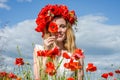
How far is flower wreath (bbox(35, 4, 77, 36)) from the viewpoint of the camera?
505cm

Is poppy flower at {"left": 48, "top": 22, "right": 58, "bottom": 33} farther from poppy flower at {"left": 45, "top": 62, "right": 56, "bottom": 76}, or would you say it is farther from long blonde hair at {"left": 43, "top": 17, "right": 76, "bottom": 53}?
long blonde hair at {"left": 43, "top": 17, "right": 76, "bottom": 53}

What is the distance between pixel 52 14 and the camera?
205 inches

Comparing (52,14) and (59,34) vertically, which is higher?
(52,14)

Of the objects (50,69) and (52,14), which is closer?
(50,69)

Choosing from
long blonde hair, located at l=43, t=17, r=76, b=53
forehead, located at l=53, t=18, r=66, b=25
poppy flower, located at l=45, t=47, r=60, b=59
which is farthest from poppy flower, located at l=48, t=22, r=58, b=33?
forehead, located at l=53, t=18, r=66, b=25

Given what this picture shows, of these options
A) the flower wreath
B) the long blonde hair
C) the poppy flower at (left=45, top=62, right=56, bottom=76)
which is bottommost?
the poppy flower at (left=45, top=62, right=56, bottom=76)

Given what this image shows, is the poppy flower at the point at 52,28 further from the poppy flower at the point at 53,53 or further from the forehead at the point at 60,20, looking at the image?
the forehead at the point at 60,20

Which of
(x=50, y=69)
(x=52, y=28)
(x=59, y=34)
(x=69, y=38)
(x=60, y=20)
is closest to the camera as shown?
(x=50, y=69)

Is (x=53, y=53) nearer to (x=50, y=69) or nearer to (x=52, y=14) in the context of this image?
(x=50, y=69)

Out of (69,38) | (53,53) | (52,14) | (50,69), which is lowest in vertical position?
(50,69)

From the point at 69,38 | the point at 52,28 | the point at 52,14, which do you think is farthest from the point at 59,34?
the point at 52,28

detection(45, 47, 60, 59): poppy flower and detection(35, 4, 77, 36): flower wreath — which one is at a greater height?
detection(35, 4, 77, 36): flower wreath

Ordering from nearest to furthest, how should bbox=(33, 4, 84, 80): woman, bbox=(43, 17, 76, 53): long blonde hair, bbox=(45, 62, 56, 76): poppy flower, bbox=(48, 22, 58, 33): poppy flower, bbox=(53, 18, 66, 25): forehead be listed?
bbox=(45, 62, 56, 76): poppy flower
bbox=(48, 22, 58, 33): poppy flower
bbox=(33, 4, 84, 80): woman
bbox=(43, 17, 76, 53): long blonde hair
bbox=(53, 18, 66, 25): forehead

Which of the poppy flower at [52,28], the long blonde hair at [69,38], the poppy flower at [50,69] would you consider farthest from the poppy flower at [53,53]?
the long blonde hair at [69,38]
